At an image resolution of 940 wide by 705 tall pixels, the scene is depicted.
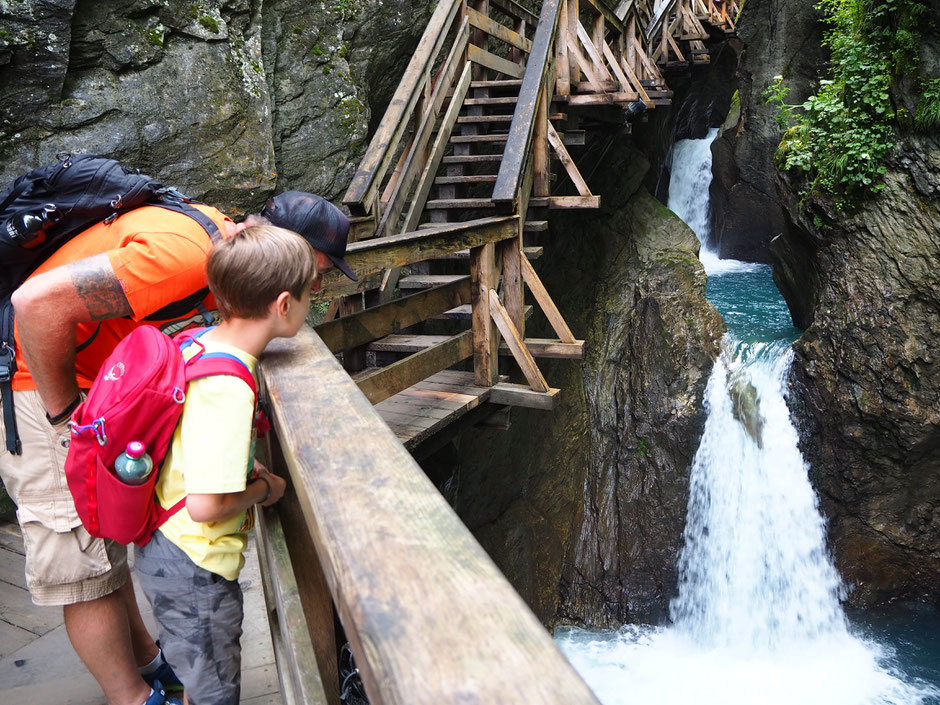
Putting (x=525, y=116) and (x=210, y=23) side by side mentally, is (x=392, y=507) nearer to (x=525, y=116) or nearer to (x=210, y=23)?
(x=525, y=116)

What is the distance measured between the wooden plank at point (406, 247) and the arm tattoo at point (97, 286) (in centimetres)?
108

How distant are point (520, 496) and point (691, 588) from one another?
9.08 ft

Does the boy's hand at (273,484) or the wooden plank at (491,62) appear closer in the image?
the boy's hand at (273,484)

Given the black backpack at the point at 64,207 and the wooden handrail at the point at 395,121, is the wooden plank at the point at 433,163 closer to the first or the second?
the wooden handrail at the point at 395,121

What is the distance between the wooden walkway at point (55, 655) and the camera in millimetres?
2639

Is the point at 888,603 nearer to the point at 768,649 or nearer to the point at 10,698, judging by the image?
the point at 768,649

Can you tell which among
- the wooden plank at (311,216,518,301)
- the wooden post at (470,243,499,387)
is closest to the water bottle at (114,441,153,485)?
the wooden plank at (311,216,518,301)

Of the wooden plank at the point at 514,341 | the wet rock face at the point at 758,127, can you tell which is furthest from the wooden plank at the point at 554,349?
the wet rock face at the point at 758,127

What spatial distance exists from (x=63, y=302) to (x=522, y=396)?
3.20 meters

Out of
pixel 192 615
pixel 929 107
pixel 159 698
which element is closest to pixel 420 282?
pixel 159 698

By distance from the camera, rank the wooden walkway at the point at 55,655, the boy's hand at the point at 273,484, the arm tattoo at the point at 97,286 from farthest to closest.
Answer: the wooden walkway at the point at 55,655 → the boy's hand at the point at 273,484 → the arm tattoo at the point at 97,286

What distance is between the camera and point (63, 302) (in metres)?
1.69

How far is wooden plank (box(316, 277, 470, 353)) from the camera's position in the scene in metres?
3.60

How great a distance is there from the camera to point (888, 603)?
28.3ft
